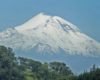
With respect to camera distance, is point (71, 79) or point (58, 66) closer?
point (71, 79)

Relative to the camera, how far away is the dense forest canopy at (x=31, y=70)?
267 feet

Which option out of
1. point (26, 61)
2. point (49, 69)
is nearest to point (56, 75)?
point (49, 69)

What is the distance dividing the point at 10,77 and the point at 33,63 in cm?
1209

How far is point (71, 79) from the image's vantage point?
81.4m

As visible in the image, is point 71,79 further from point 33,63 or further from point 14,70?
point 33,63

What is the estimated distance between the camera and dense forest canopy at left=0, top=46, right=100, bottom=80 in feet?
267

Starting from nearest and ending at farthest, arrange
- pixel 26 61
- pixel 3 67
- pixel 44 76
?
pixel 3 67
pixel 44 76
pixel 26 61

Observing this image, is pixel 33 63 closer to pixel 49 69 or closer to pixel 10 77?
pixel 49 69

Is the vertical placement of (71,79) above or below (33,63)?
below

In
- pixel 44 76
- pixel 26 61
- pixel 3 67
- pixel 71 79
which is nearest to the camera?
pixel 71 79

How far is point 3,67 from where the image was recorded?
287 feet

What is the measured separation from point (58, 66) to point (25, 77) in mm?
18239

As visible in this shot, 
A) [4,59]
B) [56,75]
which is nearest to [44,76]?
[56,75]

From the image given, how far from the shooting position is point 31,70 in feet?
310
